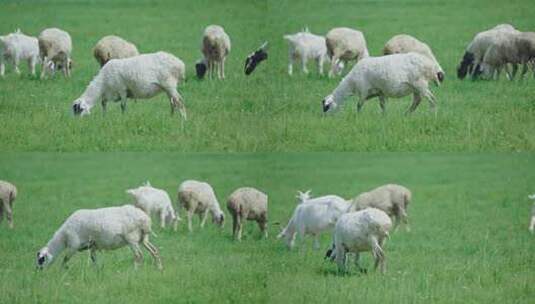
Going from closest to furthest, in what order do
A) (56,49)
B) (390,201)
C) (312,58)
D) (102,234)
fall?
(102,234), (390,201), (312,58), (56,49)

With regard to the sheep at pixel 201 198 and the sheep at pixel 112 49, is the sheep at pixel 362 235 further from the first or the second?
the sheep at pixel 112 49

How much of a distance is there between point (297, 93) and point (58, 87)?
166 centimetres

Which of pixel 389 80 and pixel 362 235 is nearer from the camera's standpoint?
pixel 362 235

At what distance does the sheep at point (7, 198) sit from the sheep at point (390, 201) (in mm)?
2308

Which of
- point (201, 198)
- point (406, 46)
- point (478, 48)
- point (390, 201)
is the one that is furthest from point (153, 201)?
point (478, 48)

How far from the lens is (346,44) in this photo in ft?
26.2

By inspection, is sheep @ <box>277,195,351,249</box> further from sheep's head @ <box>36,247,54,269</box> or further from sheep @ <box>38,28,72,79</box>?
sheep @ <box>38,28,72,79</box>

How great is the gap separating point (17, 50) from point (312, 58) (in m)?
2.06

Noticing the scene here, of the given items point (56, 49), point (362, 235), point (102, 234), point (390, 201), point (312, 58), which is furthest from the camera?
point (56, 49)

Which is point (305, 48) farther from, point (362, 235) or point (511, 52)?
point (511, 52)

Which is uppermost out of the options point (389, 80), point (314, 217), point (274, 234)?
point (389, 80)

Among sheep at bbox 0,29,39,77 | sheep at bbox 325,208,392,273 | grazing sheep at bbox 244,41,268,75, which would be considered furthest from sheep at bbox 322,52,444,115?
sheep at bbox 0,29,39,77

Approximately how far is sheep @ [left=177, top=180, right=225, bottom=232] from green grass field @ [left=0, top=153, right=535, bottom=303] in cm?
6

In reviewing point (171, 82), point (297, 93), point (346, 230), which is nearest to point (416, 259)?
point (346, 230)
